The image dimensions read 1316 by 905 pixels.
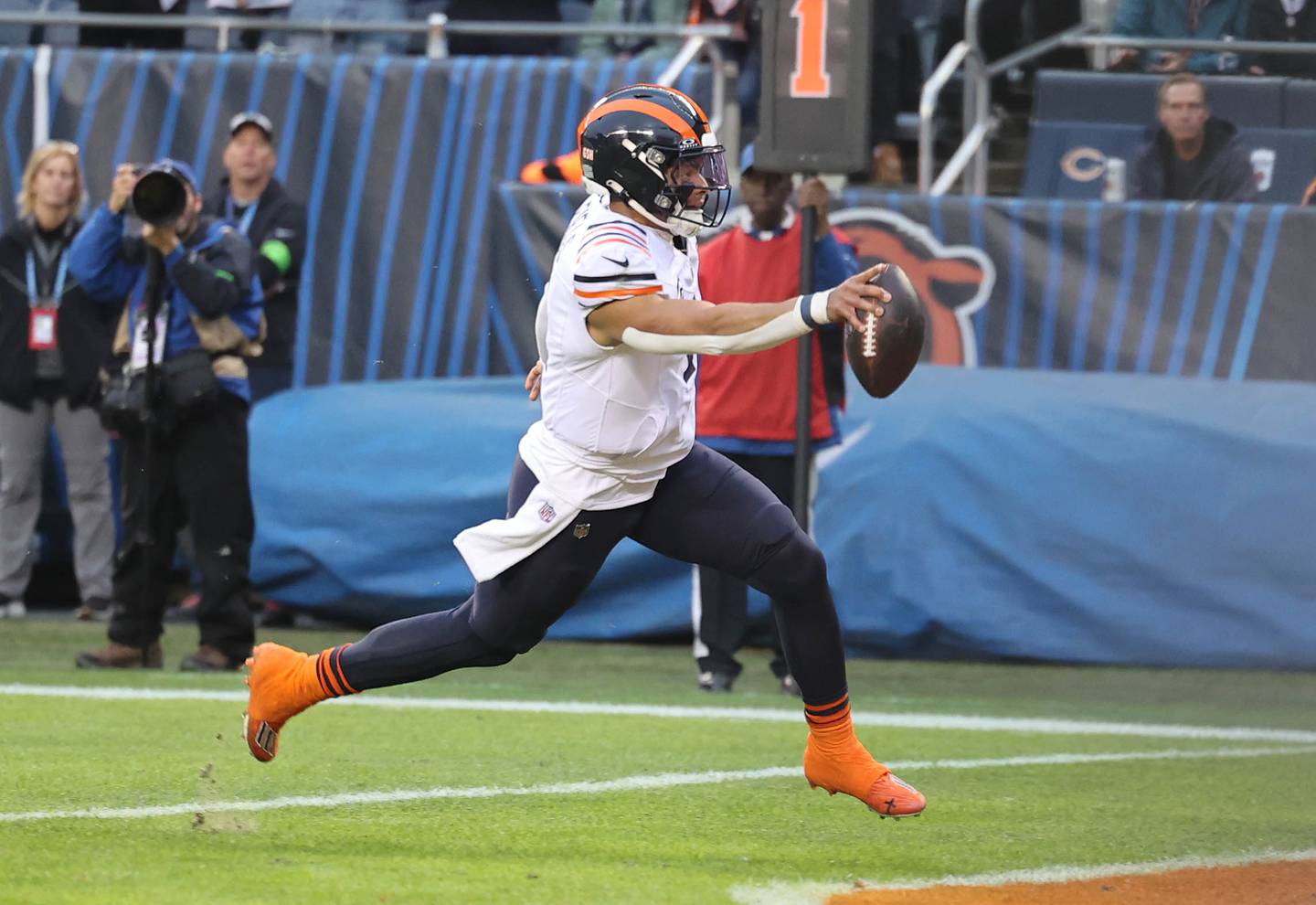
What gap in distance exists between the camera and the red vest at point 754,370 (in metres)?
9.05

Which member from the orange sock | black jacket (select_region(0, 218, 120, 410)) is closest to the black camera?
black jacket (select_region(0, 218, 120, 410))

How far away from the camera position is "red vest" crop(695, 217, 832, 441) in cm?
905

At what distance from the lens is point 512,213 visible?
1144 cm

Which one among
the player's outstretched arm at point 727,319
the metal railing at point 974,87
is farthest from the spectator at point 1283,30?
the player's outstretched arm at point 727,319

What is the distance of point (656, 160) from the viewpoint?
517 cm

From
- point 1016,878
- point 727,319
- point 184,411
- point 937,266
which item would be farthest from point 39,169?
point 1016,878

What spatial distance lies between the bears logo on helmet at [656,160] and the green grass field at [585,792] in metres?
1.54

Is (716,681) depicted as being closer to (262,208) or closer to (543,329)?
(262,208)

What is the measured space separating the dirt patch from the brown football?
44.5 inches

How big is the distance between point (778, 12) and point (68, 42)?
580cm

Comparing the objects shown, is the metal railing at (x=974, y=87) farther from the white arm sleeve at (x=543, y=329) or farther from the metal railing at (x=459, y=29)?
the white arm sleeve at (x=543, y=329)

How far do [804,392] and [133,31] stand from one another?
20.1 ft

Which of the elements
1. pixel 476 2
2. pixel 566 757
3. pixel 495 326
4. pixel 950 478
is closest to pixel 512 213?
pixel 495 326

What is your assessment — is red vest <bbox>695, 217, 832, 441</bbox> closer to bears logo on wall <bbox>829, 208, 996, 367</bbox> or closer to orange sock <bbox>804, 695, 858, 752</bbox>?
bears logo on wall <bbox>829, 208, 996, 367</bbox>
